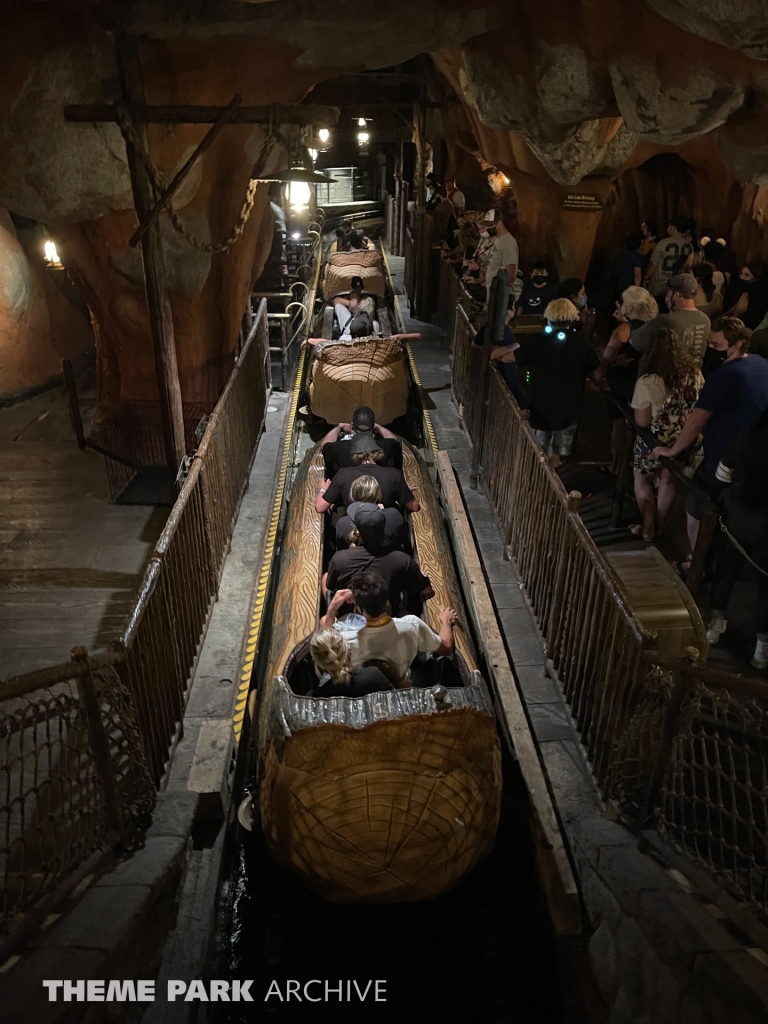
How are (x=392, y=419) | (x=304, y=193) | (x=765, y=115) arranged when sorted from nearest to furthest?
(x=765, y=115) < (x=392, y=419) < (x=304, y=193)

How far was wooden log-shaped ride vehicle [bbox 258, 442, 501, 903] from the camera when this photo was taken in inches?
121

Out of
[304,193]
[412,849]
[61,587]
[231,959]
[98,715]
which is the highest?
[304,193]

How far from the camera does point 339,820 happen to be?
308 cm

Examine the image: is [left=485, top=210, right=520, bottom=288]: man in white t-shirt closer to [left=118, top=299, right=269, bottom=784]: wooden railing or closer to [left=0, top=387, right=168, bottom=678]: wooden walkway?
[left=118, top=299, right=269, bottom=784]: wooden railing

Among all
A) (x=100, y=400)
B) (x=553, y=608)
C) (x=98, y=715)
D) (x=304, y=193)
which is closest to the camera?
(x=98, y=715)

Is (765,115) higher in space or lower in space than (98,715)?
higher

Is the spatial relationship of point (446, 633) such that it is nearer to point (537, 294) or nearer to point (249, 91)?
point (537, 294)

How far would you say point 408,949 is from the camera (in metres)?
3.53

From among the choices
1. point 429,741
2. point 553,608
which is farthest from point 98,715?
point 553,608

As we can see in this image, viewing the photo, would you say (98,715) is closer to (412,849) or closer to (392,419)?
(412,849)

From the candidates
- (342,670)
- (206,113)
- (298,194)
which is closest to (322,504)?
(342,670)

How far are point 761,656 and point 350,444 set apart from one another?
3.40 m

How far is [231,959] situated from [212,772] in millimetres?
904

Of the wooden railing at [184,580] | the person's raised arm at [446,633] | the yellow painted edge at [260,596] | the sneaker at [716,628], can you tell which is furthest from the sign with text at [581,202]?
the person's raised arm at [446,633]
